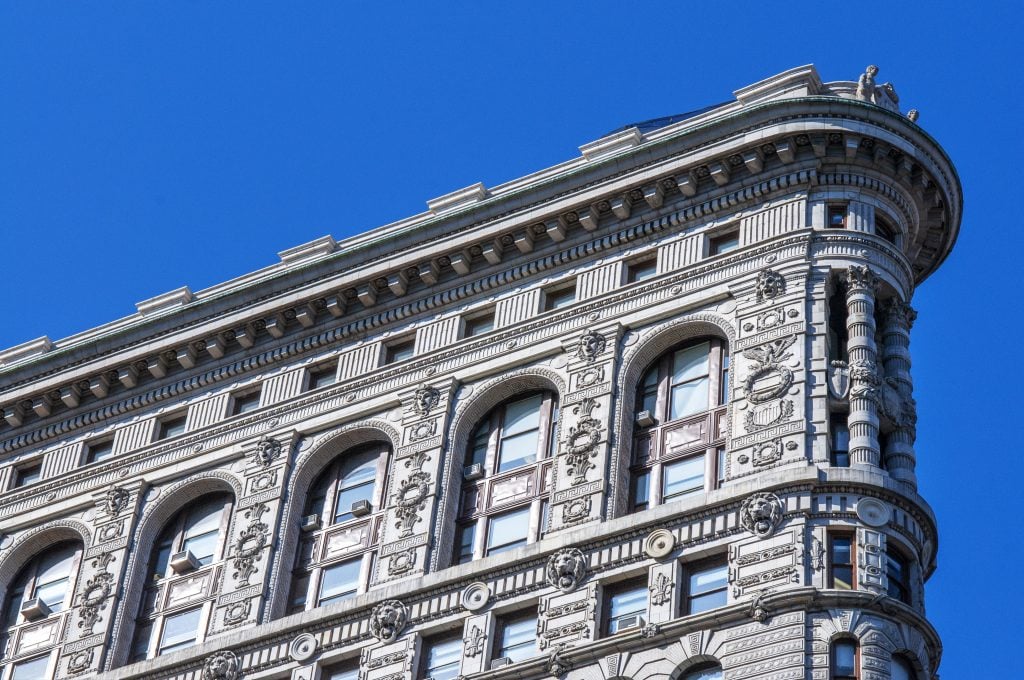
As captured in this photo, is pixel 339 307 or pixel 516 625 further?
pixel 339 307

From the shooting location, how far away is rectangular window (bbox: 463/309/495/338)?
60844 millimetres

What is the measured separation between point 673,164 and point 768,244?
12.9 feet

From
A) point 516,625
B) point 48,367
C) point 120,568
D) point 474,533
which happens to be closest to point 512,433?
point 474,533

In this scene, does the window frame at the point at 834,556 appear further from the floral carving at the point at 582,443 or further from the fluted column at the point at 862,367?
the floral carving at the point at 582,443

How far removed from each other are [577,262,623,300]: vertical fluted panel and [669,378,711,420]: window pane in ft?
12.9

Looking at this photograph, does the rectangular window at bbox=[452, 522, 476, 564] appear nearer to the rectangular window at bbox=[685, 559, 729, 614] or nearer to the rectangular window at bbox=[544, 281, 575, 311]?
the rectangular window at bbox=[685, 559, 729, 614]

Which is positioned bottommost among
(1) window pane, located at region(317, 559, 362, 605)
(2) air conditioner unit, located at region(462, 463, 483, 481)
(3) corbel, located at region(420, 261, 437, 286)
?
(1) window pane, located at region(317, 559, 362, 605)

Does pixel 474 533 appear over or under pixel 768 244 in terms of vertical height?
under

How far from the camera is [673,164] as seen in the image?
196 ft

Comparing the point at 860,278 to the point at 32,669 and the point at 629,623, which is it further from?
the point at 32,669

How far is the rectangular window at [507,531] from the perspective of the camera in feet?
180

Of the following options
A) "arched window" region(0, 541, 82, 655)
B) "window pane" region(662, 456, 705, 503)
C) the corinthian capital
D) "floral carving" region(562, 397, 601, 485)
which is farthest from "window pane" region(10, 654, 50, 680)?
the corinthian capital

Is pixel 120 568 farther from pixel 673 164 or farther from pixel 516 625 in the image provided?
pixel 673 164

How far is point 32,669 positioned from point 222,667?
23.4 feet
